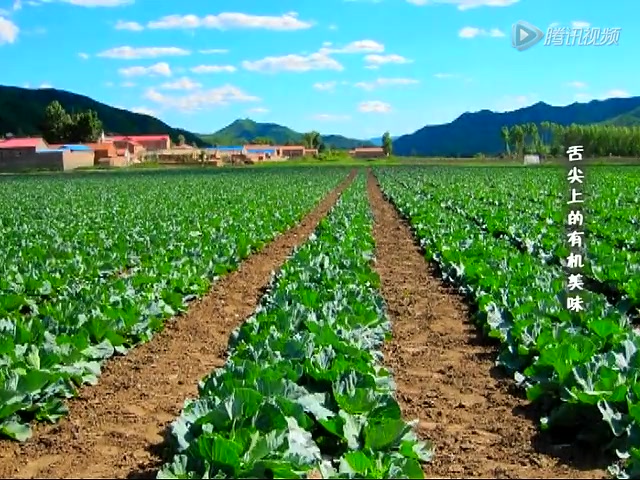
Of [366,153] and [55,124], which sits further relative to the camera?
[366,153]

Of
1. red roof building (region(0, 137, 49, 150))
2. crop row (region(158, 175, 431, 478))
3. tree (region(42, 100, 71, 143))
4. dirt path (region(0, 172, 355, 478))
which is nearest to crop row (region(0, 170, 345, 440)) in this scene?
dirt path (region(0, 172, 355, 478))

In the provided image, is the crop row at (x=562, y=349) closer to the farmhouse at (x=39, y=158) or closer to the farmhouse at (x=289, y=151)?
the farmhouse at (x=39, y=158)

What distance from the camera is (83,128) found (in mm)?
108688

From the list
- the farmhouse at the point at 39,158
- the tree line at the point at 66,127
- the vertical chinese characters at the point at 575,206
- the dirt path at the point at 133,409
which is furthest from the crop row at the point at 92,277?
the tree line at the point at 66,127

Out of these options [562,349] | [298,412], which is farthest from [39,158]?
[298,412]

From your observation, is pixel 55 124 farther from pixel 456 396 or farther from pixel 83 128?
pixel 456 396

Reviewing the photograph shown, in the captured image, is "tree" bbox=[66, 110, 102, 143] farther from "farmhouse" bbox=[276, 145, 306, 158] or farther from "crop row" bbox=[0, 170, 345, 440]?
"crop row" bbox=[0, 170, 345, 440]

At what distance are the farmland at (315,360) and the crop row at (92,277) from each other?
3 centimetres

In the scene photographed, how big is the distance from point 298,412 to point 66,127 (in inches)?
4391

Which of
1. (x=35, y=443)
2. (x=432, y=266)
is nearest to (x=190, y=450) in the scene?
(x=35, y=443)

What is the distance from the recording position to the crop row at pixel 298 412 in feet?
14.2

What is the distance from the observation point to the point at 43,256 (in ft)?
44.8

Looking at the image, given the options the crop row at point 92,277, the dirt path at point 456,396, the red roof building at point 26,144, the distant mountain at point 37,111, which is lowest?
the dirt path at point 456,396

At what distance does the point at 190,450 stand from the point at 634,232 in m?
11.8
